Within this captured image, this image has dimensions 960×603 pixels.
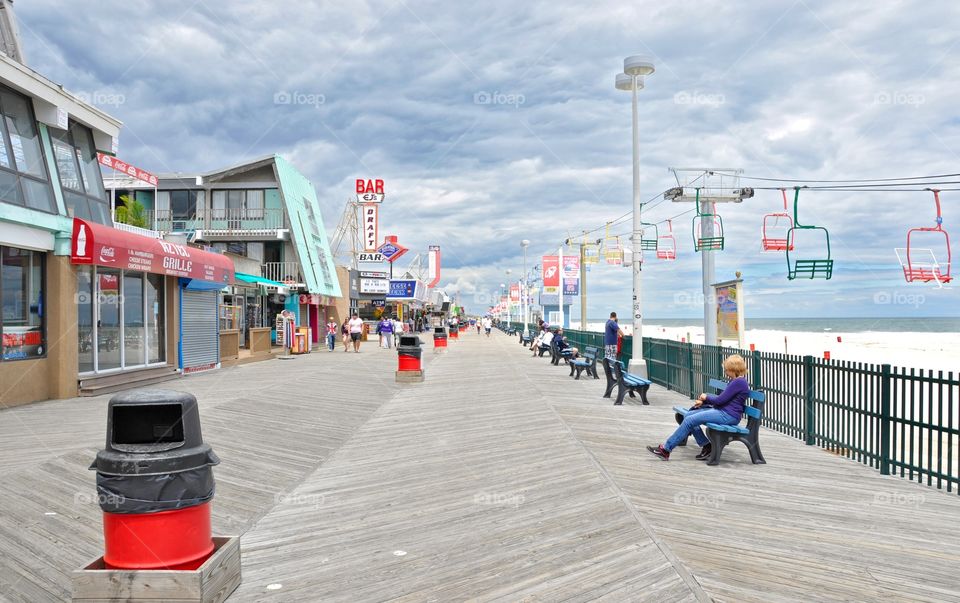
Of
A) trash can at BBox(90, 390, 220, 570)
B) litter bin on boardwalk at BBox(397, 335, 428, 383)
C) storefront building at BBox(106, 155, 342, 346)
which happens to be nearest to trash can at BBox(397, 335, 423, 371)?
litter bin on boardwalk at BBox(397, 335, 428, 383)

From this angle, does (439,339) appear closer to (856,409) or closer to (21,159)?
(21,159)

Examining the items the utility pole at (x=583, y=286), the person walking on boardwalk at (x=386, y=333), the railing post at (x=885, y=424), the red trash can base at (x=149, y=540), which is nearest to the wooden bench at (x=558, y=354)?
the person walking on boardwalk at (x=386, y=333)

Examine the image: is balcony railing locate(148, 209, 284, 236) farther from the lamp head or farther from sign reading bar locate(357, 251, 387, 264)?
the lamp head

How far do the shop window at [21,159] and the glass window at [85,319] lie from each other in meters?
1.50

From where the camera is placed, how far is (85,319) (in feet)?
45.8

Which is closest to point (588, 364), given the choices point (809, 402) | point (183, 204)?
point (809, 402)

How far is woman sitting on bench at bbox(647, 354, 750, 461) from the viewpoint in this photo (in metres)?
7.75

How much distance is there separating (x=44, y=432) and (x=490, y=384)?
9.74 meters

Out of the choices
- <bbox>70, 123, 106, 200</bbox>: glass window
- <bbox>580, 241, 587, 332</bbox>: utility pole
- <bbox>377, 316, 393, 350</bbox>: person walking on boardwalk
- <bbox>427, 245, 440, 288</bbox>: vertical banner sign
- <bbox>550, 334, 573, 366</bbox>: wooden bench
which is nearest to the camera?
<bbox>70, 123, 106, 200</bbox>: glass window

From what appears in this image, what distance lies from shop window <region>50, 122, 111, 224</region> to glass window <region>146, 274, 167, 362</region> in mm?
2013

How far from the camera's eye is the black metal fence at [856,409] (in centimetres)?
705

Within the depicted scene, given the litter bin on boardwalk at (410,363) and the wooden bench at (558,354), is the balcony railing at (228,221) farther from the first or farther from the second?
the litter bin on boardwalk at (410,363)

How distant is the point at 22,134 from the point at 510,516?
12.5 metres

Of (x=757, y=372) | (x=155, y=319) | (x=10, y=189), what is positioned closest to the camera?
(x=757, y=372)
